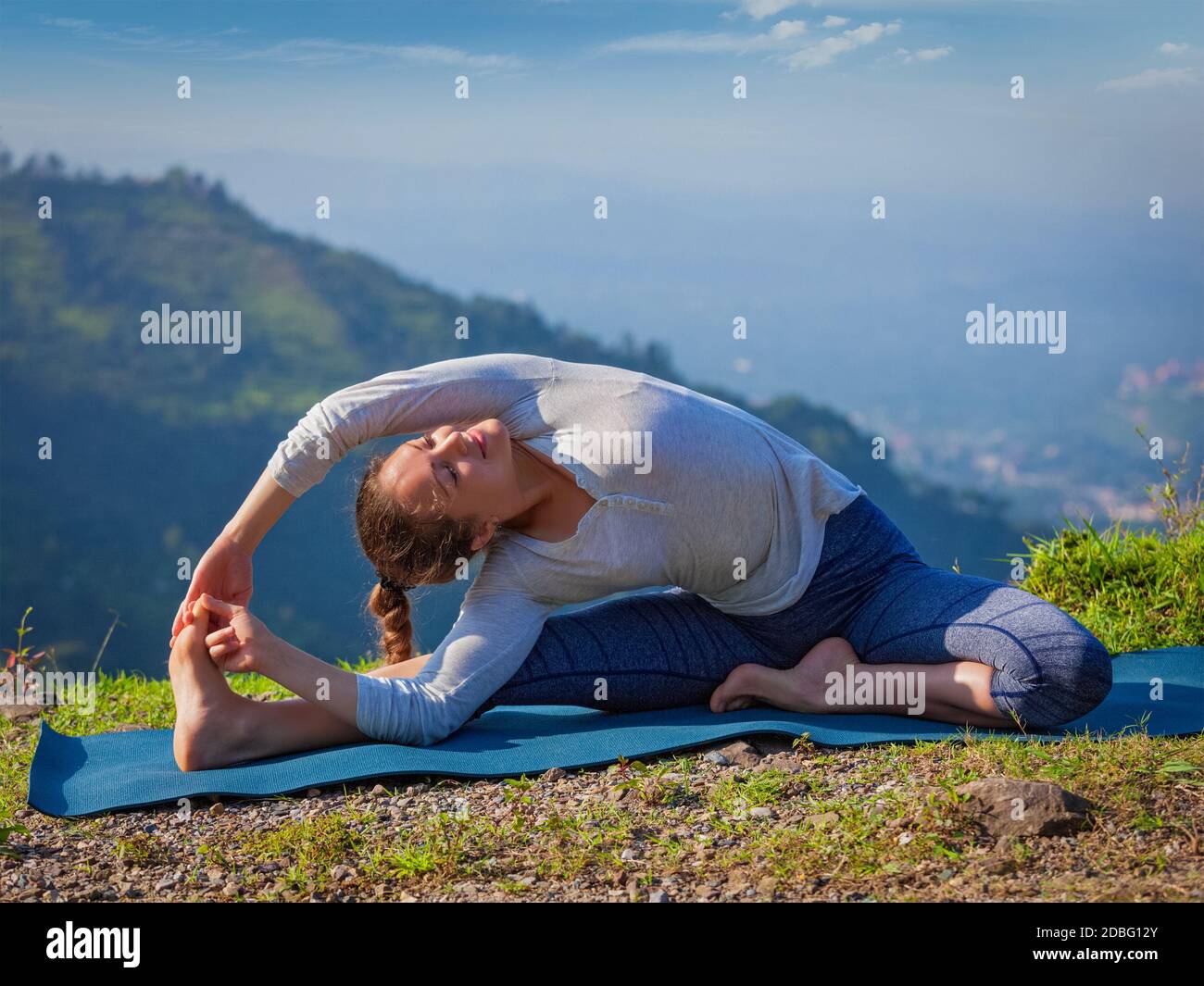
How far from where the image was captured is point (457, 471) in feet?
8.99

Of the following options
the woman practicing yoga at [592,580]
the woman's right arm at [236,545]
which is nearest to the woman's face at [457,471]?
the woman practicing yoga at [592,580]

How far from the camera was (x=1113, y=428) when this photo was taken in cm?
2041

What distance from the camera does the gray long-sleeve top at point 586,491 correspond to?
2.79 metres

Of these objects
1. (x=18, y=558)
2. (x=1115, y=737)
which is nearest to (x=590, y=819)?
(x=1115, y=737)

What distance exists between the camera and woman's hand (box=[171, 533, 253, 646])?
2816 mm

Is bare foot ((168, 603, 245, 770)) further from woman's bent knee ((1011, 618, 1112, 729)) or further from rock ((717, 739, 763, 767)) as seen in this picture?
woman's bent knee ((1011, 618, 1112, 729))

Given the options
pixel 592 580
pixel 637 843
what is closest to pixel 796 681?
pixel 592 580

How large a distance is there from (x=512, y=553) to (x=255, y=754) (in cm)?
77

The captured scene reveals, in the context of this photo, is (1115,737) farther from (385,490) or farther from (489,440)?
(385,490)

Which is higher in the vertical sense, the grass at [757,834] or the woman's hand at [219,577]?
the woman's hand at [219,577]

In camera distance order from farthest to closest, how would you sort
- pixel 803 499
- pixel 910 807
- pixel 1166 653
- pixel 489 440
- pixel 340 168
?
1. pixel 340 168
2. pixel 1166 653
3. pixel 803 499
4. pixel 489 440
5. pixel 910 807

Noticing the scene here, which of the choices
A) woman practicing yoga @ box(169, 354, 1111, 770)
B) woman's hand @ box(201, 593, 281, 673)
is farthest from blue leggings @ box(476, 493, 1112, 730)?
woman's hand @ box(201, 593, 281, 673)

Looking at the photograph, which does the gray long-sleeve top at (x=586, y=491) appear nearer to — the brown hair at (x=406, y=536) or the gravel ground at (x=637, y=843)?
the brown hair at (x=406, y=536)
